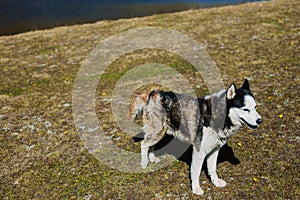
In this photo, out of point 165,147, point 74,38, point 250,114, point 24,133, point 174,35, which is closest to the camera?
point 250,114

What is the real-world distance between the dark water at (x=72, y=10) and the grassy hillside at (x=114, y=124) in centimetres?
1019

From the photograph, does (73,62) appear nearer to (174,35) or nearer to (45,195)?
(174,35)

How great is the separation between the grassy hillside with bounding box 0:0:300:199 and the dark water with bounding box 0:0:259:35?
10186mm

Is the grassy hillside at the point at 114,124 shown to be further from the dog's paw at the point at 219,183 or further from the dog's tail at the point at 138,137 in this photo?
the dog's tail at the point at 138,137

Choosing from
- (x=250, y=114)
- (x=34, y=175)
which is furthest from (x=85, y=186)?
(x=250, y=114)

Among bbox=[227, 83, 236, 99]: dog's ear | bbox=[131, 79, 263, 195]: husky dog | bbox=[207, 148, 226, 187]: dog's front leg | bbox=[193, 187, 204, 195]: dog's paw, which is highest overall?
bbox=[227, 83, 236, 99]: dog's ear

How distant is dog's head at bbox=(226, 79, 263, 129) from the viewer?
6.21 metres

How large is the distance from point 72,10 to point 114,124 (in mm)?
29221

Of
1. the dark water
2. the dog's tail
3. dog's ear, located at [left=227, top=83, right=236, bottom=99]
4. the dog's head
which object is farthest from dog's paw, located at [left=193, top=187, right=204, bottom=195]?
the dark water

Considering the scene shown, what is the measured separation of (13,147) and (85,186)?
3.26m

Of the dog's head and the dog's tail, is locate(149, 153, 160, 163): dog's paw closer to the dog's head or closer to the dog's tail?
the dog's tail

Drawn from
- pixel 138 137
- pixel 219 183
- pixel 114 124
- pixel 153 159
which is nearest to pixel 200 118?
pixel 219 183

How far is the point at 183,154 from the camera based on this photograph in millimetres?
8547

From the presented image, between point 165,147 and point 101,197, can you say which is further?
point 165,147
